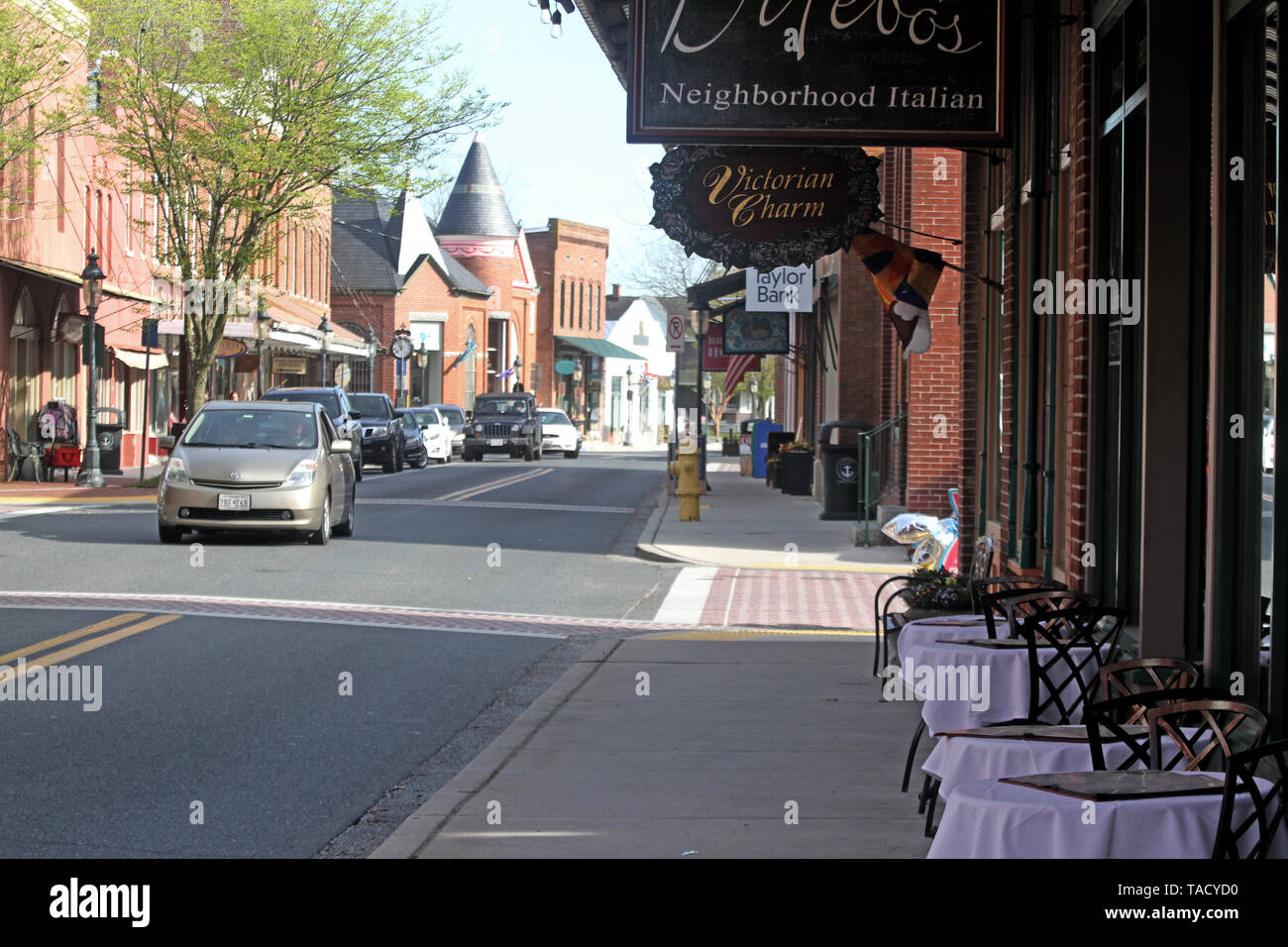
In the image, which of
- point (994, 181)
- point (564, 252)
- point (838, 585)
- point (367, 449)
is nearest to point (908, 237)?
point (838, 585)

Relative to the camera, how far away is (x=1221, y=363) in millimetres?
6332

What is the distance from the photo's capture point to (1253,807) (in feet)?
13.8

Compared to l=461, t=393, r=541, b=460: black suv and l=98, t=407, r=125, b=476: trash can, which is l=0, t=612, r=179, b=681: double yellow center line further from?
l=461, t=393, r=541, b=460: black suv

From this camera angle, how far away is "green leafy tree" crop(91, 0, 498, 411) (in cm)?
2997

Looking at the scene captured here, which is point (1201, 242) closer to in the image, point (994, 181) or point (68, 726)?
point (994, 181)

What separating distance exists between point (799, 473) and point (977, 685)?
925 inches

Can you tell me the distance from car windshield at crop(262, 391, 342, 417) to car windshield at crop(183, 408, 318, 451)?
12.7 metres

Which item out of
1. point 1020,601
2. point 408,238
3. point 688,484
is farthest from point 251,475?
point 408,238

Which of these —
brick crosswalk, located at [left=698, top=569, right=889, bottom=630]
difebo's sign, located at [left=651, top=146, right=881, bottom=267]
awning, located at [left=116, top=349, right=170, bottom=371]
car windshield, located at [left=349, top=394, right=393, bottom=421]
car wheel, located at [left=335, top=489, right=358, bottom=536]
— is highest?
awning, located at [left=116, top=349, right=170, bottom=371]

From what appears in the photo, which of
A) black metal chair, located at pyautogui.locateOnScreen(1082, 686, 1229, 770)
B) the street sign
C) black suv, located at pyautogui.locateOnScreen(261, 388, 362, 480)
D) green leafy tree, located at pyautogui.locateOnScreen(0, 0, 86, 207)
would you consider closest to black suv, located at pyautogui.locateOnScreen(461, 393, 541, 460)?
black suv, located at pyautogui.locateOnScreen(261, 388, 362, 480)

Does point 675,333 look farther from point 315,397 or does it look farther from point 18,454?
point 18,454

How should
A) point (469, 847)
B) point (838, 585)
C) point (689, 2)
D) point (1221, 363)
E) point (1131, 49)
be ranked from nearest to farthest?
point (469, 847), point (1221, 363), point (1131, 49), point (689, 2), point (838, 585)

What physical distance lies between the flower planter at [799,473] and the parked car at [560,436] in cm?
2341

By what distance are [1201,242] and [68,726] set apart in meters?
5.84
